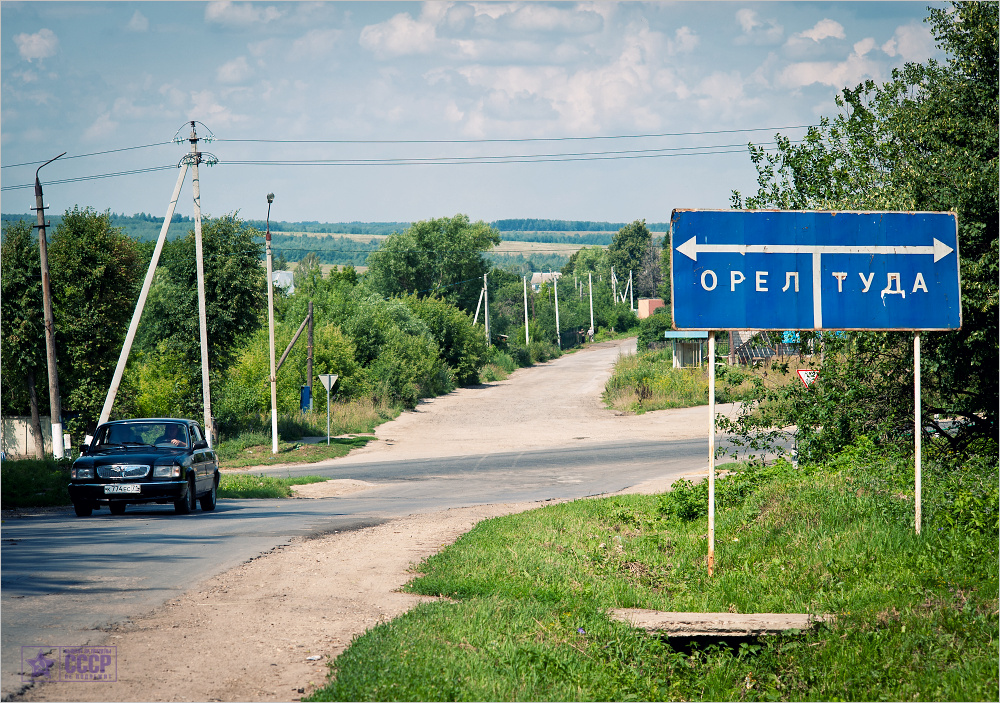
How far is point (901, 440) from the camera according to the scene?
14.2 metres

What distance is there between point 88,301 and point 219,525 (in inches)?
1020

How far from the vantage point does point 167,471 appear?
1478 centimetres

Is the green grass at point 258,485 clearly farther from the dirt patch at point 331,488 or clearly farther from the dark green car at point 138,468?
the dark green car at point 138,468

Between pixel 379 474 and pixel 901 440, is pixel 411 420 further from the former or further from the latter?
pixel 901 440

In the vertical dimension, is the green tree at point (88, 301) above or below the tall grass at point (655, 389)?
above

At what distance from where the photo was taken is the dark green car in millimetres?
Result: 14531

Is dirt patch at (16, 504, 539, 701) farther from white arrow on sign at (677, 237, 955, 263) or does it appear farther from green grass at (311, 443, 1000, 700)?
white arrow on sign at (677, 237, 955, 263)

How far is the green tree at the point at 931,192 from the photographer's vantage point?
490 inches

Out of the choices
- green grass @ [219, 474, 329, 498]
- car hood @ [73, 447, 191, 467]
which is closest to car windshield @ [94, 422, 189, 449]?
car hood @ [73, 447, 191, 467]

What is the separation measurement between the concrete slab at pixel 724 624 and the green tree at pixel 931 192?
7181 mm

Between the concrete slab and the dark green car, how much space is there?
404 inches

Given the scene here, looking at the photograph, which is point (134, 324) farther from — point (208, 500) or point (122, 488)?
point (122, 488)

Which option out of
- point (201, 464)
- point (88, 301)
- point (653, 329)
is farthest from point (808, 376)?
point (653, 329)

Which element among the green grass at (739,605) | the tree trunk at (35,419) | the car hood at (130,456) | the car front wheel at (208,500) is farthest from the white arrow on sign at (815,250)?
the tree trunk at (35,419)
